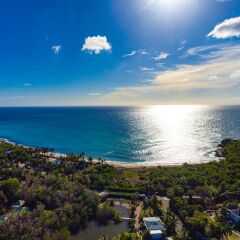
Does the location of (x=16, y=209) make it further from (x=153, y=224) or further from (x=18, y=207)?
(x=153, y=224)

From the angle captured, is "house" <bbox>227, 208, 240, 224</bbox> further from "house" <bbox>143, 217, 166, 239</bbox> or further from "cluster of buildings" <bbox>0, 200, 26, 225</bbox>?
"cluster of buildings" <bbox>0, 200, 26, 225</bbox>

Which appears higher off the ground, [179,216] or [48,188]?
[48,188]

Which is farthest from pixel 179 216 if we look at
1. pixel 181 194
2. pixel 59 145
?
pixel 59 145

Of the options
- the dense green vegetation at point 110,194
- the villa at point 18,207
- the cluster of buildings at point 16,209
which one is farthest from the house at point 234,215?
the villa at point 18,207

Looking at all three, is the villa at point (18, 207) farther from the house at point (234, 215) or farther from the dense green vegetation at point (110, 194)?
the house at point (234, 215)

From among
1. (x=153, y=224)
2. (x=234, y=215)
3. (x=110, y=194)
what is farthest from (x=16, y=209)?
(x=234, y=215)

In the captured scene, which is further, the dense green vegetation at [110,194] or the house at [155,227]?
the dense green vegetation at [110,194]

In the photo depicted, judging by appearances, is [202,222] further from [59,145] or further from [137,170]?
[59,145]
